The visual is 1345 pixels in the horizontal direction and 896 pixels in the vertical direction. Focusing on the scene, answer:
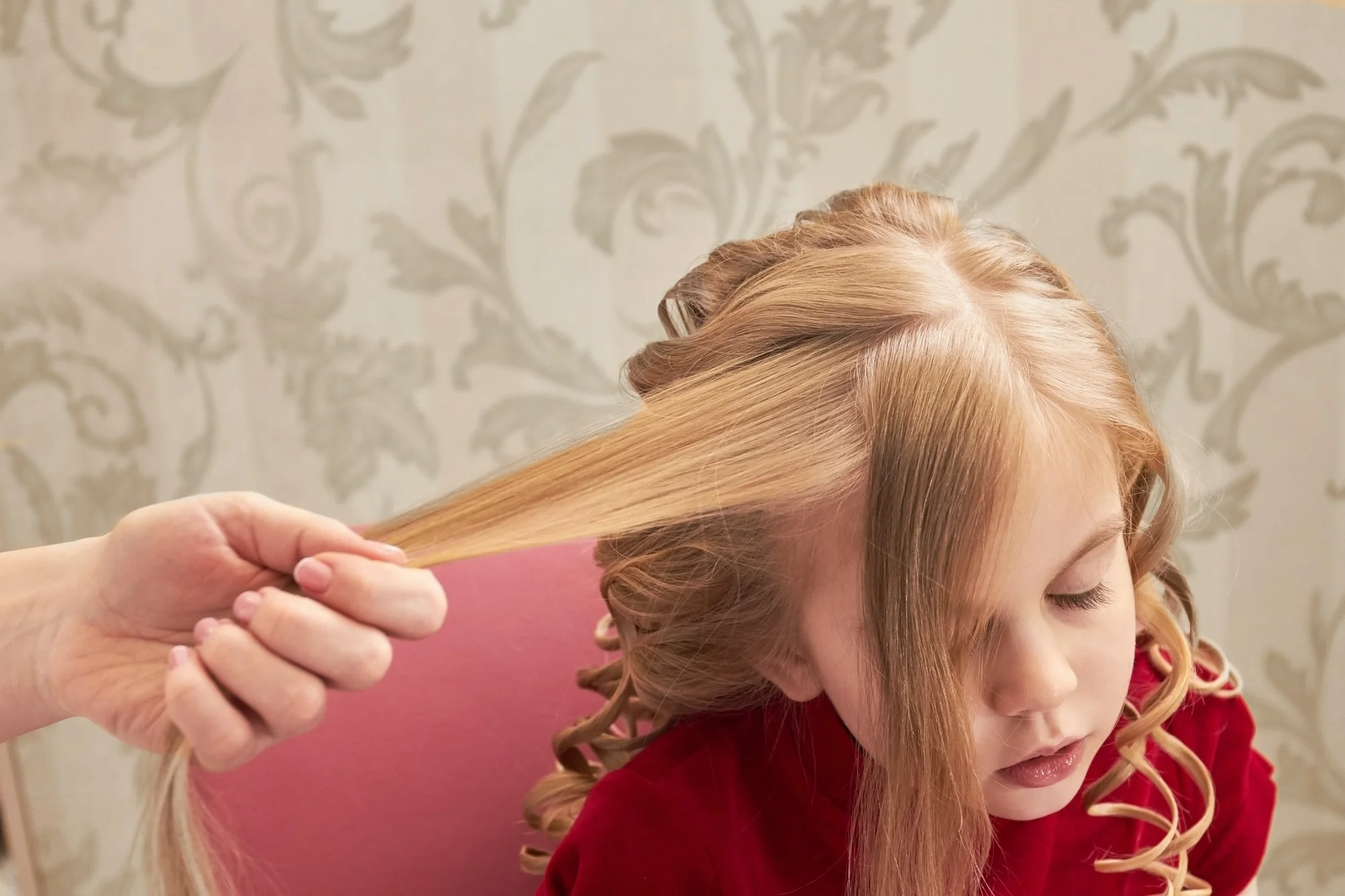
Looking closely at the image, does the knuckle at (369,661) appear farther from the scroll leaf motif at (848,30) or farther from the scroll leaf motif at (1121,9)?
the scroll leaf motif at (1121,9)

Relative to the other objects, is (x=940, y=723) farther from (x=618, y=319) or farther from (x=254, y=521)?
(x=618, y=319)

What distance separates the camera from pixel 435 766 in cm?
65

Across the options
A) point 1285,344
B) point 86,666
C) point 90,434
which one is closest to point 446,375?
point 90,434

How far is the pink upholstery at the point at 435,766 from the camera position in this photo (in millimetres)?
634

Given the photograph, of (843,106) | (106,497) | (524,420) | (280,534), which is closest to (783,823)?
(280,534)

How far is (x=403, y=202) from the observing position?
3.26 ft

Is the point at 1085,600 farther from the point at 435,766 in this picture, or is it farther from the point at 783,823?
the point at 435,766

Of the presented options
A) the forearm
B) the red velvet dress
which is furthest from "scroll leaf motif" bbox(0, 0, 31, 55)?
the red velvet dress

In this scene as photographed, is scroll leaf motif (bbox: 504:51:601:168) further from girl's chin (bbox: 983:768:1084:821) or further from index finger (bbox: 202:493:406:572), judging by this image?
girl's chin (bbox: 983:768:1084:821)

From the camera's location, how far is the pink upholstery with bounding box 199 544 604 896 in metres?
0.63

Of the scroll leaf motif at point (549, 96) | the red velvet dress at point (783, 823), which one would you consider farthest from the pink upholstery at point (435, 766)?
the scroll leaf motif at point (549, 96)

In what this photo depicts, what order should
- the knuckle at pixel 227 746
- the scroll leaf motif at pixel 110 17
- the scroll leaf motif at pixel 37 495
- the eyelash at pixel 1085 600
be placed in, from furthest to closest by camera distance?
A: the scroll leaf motif at pixel 37 495 → the scroll leaf motif at pixel 110 17 → the eyelash at pixel 1085 600 → the knuckle at pixel 227 746

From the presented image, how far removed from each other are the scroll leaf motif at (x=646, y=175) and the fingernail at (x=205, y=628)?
61 cm

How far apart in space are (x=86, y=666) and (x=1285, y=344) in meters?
0.99
